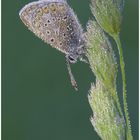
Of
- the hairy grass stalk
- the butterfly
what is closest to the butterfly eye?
the butterfly

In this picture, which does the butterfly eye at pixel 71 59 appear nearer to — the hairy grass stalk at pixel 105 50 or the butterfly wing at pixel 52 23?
the butterfly wing at pixel 52 23

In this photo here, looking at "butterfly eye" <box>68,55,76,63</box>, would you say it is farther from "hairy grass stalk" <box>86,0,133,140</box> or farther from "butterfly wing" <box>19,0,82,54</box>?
"hairy grass stalk" <box>86,0,133,140</box>

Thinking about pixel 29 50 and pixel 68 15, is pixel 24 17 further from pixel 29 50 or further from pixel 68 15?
pixel 29 50

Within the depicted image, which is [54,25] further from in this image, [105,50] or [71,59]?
[105,50]

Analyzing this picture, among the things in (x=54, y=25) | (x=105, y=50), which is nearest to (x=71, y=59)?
(x=54, y=25)

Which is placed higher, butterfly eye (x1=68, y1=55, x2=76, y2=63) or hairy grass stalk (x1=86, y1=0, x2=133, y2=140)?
hairy grass stalk (x1=86, y1=0, x2=133, y2=140)

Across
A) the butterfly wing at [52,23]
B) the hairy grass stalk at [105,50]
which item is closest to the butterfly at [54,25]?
the butterfly wing at [52,23]

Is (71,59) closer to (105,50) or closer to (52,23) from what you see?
(52,23)

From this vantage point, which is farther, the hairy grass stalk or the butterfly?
the butterfly

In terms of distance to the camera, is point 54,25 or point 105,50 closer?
point 105,50

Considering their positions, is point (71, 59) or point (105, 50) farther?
point (71, 59)
